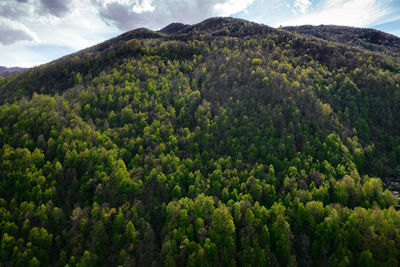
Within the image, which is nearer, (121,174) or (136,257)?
(136,257)

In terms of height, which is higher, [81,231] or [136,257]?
[81,231]

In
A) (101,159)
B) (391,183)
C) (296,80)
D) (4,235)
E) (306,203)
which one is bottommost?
(391,183)

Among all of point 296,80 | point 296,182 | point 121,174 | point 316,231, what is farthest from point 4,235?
point 296,80

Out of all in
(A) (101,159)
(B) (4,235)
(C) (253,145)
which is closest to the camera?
(B) (4,235)

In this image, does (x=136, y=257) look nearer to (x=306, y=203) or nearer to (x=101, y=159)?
(x=101, y=159)

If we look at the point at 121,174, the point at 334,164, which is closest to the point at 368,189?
the point at 334,164

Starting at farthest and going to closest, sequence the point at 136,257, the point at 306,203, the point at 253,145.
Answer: the point at 253,145
the point at 306,203
the point at 136,257

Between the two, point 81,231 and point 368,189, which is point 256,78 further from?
point 81,231
